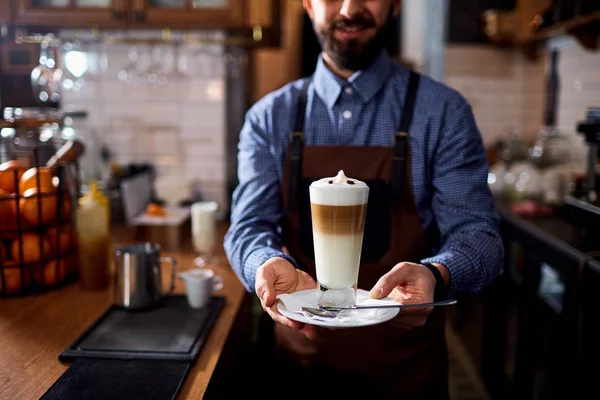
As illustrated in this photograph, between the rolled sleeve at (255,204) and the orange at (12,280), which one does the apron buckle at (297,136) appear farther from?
the orange at (12,280)

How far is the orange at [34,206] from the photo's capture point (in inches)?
66.5

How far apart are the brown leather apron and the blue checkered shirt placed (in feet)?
0.19

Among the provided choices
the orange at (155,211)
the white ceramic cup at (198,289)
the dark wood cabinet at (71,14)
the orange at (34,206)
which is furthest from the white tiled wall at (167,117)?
the white ceramic cup at (198,289)

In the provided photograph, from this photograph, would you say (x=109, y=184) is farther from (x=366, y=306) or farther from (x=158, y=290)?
(x=366, y=306)

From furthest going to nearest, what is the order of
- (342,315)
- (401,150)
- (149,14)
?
(149,14) → (401,150) → (342,315)

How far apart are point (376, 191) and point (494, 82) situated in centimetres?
307

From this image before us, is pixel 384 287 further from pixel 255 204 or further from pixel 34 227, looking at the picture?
pixel 34 227

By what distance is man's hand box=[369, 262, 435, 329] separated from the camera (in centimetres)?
118

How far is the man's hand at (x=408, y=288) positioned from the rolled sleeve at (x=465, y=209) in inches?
6.5

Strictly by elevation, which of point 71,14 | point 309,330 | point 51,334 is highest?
point 71,14

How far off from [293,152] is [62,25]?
1544 millimetres

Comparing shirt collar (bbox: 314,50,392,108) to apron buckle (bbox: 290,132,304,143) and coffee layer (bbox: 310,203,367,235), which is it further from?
coffee layer (bbox: 310,203,367,235)

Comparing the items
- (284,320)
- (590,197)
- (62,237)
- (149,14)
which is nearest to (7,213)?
(62,237)

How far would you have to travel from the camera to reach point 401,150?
5.15ft
